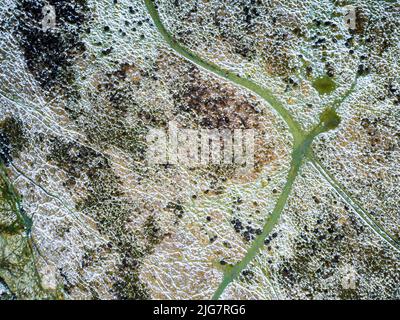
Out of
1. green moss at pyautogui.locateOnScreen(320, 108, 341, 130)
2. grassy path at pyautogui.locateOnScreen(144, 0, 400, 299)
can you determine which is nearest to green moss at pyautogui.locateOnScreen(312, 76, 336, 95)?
grassy path at pyautogui.locateOnScreen(144, 0, 400, 299)

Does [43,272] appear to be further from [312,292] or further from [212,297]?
[312,292]

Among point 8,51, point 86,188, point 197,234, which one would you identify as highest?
point 8,51

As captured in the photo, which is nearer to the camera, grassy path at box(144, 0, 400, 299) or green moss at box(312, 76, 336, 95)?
grassy path at box(144, 0, 400, 299)

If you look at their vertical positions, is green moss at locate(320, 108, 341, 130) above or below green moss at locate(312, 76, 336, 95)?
below

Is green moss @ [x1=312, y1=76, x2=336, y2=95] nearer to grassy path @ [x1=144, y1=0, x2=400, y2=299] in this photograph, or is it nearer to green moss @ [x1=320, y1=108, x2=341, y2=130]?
grassy path @ [x1=144, y1=0, x2=400, y2=299]

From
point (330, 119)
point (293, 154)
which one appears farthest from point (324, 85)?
point (293, 154)

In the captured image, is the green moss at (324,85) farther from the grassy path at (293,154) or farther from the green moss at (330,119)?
the green moss at (330,119)

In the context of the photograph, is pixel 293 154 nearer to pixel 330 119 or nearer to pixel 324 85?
pixel 330 119

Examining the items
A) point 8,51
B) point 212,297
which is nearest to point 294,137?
point 212,297
